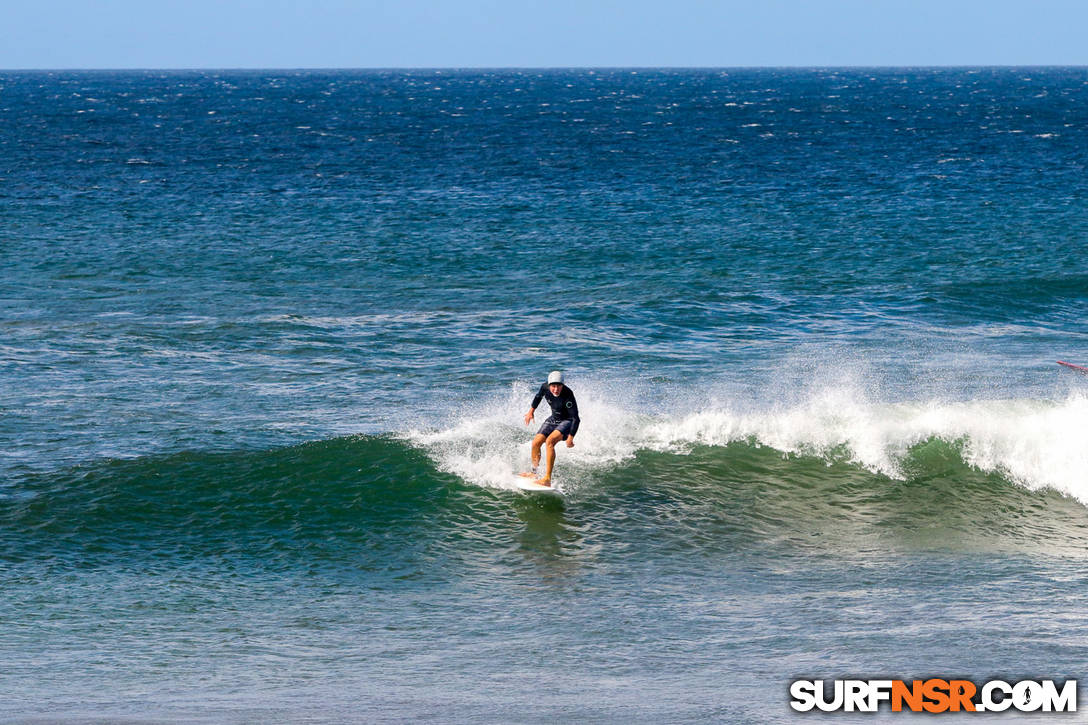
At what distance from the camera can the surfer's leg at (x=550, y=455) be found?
59.2ft

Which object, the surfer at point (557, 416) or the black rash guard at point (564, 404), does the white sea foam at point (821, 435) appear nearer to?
the surfer at point (557, 416)

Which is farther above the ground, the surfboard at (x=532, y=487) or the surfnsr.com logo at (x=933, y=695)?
Result: the surfnsr.com logo at (x=933, y=695)

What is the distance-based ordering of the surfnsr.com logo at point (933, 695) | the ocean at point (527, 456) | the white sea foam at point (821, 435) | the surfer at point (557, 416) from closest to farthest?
1. the surfnsr.com logo at point (933, 695)
2. the ocean at point (527, 456)
3. the surfer at point (557, 416)
4. the white sea foam at point (821, 435)

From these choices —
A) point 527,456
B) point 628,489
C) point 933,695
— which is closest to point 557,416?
point 628,489

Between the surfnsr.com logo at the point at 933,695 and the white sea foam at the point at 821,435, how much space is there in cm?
765

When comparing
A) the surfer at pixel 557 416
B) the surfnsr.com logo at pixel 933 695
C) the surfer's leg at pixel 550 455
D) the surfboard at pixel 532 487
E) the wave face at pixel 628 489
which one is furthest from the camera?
the surfboard at pixel 532 487

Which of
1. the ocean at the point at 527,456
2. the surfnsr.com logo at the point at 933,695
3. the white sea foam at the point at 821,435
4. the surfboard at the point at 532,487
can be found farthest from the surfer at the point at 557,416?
the surfnsr.com logo at the point at 933,695

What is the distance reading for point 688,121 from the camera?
11281cm

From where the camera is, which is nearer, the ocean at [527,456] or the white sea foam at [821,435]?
the ocean at [527,456]

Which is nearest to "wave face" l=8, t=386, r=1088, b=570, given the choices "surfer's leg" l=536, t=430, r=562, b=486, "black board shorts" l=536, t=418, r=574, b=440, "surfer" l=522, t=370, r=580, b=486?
"surfer's leg" l=536, t=430, r=562, b=486

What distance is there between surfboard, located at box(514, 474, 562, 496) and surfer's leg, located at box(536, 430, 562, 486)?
0.07 m

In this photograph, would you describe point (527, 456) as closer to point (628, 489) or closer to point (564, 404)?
point (628, 489)

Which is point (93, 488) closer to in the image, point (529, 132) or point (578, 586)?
point (578, 586)

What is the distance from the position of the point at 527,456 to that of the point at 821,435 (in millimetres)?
5078
